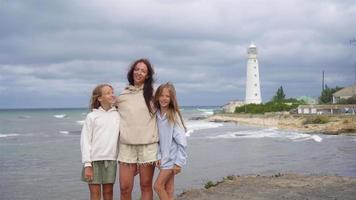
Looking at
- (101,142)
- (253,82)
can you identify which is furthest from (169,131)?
(253,82)

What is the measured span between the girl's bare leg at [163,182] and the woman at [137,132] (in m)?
0.14

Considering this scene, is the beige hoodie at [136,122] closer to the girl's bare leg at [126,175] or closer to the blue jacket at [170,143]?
the blue jacket at [170,143]

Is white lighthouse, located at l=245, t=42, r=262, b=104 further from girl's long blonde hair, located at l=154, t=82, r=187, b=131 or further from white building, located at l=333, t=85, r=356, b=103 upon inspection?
girl's long blonde hair, located at l=154, t=82, r=187, b=131

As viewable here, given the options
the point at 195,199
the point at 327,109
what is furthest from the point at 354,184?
the point at 327,109

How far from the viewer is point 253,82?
285ft

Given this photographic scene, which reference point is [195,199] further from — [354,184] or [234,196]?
[354,184]

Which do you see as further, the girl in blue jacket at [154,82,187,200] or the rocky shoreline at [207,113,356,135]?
the rocky shoreline at [207,113,356,135]

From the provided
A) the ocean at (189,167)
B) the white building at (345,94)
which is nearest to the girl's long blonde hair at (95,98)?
the ocean at (189,167)

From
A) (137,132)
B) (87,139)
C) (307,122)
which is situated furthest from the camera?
(307,122)

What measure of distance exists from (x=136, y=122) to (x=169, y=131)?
0.37 meters

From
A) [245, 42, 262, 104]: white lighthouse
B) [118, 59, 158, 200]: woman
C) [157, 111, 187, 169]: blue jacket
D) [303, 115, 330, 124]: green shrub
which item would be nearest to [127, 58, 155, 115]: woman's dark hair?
[118, 59, 158, 200]: woman

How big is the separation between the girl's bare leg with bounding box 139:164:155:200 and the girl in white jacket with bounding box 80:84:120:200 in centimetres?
32

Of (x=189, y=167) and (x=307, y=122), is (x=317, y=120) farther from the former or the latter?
(x=189, y=167)

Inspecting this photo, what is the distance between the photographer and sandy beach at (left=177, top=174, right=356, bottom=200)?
1043cm
